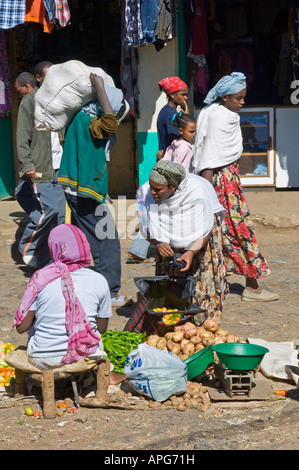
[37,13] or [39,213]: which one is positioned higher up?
[37,13]

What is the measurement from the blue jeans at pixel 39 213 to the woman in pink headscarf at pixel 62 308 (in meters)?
3.21

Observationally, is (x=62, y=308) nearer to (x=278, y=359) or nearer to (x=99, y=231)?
(x=278, y=359)

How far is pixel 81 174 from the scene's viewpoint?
6.36 meters

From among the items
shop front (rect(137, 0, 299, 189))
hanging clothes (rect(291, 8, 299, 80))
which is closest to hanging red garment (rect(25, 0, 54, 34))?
shop front (rect(137, 0, 299, 189))

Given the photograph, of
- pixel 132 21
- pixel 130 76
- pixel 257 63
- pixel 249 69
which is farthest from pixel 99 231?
pixel 257 63

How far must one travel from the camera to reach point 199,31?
11055 millimetres

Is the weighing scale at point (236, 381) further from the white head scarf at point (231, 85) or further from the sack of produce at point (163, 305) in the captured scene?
the white head scarf at point (231, 85)

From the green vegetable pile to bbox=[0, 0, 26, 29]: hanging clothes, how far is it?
214 inches

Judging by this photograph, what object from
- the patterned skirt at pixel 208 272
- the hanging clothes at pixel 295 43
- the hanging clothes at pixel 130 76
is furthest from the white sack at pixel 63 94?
the hanging clothes at pixel 295 43

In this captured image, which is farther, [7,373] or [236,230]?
[236,230]

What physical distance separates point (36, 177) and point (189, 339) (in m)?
3.21

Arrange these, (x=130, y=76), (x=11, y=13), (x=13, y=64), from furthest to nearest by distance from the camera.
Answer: (x=13, y=64) < (x=130, y=76) < (x=11, y=13)

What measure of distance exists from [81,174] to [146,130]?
435cm

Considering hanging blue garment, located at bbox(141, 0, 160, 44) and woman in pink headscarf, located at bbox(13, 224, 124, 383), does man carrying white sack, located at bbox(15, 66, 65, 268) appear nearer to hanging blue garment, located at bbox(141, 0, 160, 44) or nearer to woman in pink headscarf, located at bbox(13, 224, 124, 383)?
hanging blue garment, located at bbox(141, 0, 160, 44)
